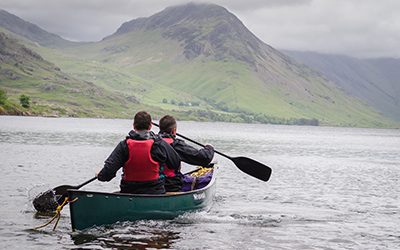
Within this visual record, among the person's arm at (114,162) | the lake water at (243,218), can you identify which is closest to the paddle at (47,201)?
the lake water at (243,218)

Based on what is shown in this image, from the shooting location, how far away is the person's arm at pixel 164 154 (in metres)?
17.2

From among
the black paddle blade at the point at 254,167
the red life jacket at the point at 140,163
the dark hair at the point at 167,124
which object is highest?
the dark hair at the point at 167,124

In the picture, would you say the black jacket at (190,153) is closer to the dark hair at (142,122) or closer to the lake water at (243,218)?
the dark hair at (142,122)

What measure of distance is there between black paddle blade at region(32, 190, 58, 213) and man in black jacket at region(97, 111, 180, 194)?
4.03 meters

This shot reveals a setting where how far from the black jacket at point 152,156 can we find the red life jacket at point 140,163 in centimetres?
12

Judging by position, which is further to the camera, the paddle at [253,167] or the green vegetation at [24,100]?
the green vegetation at [24,100]

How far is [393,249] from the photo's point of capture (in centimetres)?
1794

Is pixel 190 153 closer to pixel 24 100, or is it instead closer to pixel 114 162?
pixel 114 162

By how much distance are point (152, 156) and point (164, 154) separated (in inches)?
17.6

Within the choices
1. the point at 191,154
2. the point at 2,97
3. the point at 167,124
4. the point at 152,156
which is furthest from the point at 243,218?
the point at 2,97

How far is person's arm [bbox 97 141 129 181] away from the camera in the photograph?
53.4ft

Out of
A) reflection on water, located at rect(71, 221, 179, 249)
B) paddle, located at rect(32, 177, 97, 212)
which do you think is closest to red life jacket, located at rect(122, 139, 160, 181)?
reflection on water, located at rect(71, 221, 179, 249)

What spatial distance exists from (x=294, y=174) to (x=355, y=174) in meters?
6.32

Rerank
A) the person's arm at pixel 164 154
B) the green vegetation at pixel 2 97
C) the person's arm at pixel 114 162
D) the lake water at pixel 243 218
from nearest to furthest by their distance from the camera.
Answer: the person's arm at pixel 114 162 < the lake water at pixel 243 218 < the person's arm at pixel 164 154 < the green vegetation at pixel 2 97
